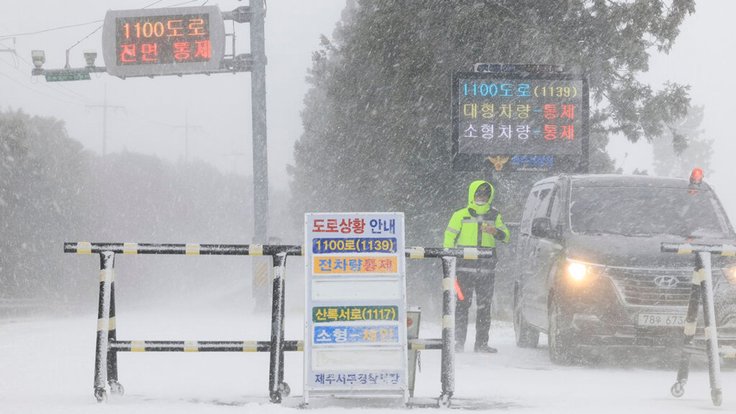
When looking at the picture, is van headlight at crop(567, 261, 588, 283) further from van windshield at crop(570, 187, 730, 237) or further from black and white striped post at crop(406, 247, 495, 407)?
black and white striped post at crop(406, 247, 495, 407)

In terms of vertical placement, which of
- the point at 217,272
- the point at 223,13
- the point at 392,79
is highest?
the point at 223,13

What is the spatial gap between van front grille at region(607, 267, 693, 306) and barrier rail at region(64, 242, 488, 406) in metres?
3.46

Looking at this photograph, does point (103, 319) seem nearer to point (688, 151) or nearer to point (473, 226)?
point (473, 226)

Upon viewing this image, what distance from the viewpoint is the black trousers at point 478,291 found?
13.2 metres

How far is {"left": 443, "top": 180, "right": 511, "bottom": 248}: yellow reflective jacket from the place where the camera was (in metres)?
13.0

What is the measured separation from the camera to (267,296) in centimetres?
3173

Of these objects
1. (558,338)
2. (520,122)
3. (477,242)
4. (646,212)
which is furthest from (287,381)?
(520,122)

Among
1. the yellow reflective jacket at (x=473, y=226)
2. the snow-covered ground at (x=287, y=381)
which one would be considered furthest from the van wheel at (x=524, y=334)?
the yellow reflective jacket at (x=473, y=226)

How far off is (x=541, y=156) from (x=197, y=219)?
262ft

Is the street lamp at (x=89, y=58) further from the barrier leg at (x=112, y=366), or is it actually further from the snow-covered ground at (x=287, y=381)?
the barrier leg at (x=112, y=366)

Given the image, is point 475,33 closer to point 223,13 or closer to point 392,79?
point 392,79

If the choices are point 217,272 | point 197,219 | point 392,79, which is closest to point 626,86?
point 392,79

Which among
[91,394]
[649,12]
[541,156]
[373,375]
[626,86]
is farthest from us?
[626,86]

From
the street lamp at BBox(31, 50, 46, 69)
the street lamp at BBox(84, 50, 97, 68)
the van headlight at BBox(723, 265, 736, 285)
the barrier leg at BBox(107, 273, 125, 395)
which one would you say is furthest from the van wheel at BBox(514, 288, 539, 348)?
the street lamp at BBox(31, 50, 46, 69)
